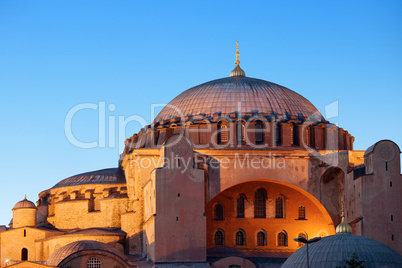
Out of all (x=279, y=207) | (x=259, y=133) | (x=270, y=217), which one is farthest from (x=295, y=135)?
(x=270, y=217)

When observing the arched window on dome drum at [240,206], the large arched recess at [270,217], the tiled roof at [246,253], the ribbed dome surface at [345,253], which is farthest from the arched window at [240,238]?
the ribbed dome surface at [345,253]

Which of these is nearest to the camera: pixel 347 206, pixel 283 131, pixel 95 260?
pixel 95 260

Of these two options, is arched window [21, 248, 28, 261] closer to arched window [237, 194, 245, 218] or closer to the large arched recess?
the large arched recess

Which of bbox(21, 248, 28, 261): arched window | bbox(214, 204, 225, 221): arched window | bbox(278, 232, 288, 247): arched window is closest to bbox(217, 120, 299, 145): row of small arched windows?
bbox(214, 204, 225, 221): arched window

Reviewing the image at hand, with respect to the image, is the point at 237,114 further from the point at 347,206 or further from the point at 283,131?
the point at 347,206

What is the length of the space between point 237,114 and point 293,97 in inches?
210

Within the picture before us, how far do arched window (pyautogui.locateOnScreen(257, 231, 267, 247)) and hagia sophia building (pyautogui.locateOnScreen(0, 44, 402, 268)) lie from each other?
2.6 inches

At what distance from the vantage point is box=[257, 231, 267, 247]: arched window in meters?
63.3

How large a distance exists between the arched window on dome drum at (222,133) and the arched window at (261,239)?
626cm

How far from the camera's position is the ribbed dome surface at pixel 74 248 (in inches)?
2244

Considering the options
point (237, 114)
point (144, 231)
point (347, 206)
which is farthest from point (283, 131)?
point (144, 231)

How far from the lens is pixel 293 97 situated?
6875 centimetres

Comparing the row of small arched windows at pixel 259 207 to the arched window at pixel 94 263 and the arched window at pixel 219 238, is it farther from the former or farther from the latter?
the arched window at pixel 94 263

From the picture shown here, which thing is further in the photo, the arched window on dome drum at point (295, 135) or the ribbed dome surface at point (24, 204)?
the arched window on dome drum at point (295, 135)
